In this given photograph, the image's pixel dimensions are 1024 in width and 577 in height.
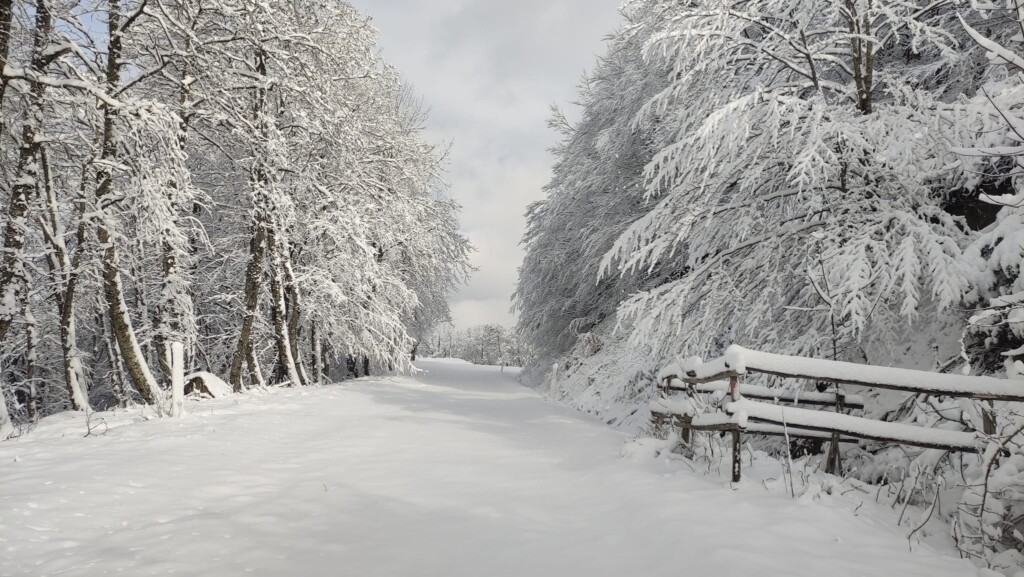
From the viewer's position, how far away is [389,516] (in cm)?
415

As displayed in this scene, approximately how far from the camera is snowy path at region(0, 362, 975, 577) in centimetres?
316

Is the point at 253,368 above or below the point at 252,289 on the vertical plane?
below

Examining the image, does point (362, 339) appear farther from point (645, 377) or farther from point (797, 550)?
point (797, 550)

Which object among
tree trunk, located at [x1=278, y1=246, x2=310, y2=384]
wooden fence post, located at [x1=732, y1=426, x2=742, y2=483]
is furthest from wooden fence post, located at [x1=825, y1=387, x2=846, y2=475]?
tree trunk, located at [x1=278, y1=246, x2=310, y2=384]

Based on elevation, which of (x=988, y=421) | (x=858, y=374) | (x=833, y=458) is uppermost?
(x=858, y=374)

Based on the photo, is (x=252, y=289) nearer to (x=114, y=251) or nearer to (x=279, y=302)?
(x=279, y=302)

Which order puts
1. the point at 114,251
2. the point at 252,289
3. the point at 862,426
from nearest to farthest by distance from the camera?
the point at 862,426 → the point at 114,251 → the point at 252,289

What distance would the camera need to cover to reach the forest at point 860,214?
487 centimetres

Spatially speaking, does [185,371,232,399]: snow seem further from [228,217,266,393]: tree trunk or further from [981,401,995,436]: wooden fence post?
[981,401,995,436]: wooden fence post

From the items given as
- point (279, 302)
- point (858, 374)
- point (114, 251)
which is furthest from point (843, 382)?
point (279, 302)

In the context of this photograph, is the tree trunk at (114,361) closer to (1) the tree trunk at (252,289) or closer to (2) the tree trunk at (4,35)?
(1) the tree trunk at (252,289)

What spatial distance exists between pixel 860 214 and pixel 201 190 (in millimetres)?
10640

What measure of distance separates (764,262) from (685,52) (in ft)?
10.0

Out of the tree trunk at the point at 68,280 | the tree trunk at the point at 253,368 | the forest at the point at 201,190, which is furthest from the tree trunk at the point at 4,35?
the tree trunk at the point at 253,368
